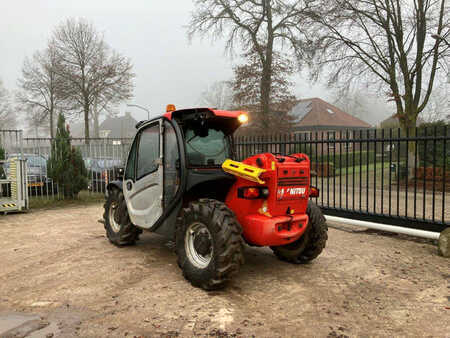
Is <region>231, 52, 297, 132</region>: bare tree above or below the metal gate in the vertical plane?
above

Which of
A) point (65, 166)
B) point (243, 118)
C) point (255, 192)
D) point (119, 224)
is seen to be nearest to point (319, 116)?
point (65, 166)

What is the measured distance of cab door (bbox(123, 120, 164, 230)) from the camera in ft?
15.6

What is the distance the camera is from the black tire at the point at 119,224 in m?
5.62

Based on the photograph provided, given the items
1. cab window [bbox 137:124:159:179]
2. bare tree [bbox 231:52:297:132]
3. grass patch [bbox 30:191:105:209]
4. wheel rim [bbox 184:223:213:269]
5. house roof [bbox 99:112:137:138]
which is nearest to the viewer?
wheel rim [bbox 184:223:213:269]

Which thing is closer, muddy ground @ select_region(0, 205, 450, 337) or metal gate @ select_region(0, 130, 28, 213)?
muddy ground @ select_region(0, 205, 450, 337)

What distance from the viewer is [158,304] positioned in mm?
3584

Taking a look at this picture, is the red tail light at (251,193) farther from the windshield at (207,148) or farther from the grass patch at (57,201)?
the grass patch at (57,201)

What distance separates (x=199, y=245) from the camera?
3.96 m

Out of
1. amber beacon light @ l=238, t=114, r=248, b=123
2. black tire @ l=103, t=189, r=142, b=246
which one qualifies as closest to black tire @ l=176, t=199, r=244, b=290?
amber beacon light @ l=238, t=114, r=248, b=123

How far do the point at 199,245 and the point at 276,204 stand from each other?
99 cm

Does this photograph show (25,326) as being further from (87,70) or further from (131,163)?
(87,70)

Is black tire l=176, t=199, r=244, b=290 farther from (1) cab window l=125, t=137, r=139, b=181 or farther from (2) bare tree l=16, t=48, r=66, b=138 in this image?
(2) bare tree l=16, t=48, r=66, b=138

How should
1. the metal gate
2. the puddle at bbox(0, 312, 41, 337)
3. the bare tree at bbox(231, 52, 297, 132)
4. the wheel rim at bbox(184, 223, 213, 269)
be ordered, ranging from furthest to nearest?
the bare tree at bbox(231, 52, 297, 132)
the metal gate
the wheel rim at bbox(184, 223, 213, 269)
the puddle at bbox(0, 312, 41, 337)

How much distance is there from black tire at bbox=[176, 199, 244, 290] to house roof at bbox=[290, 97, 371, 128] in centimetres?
3221
